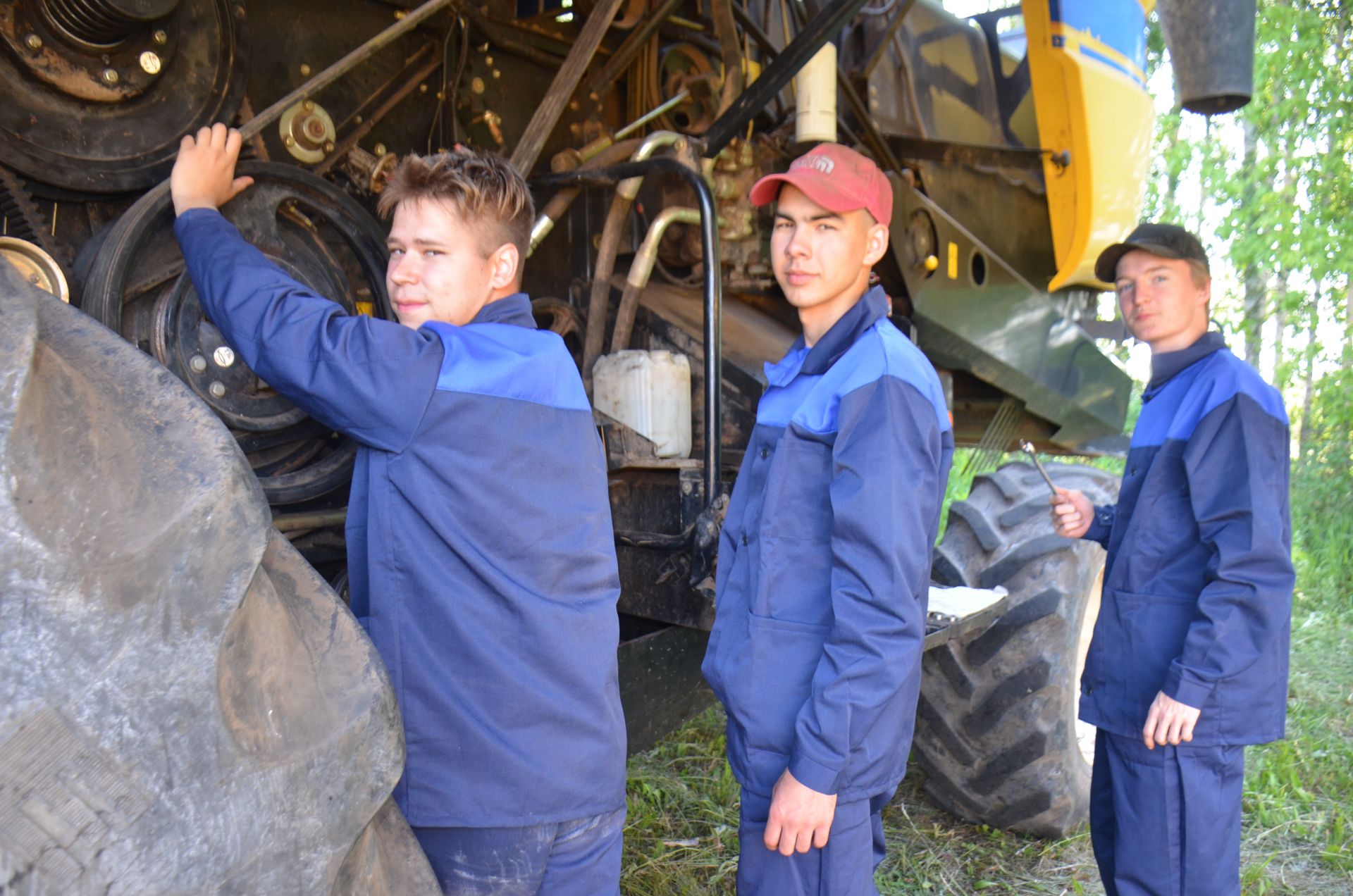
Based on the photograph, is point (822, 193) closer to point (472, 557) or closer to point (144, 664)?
point (472, 557)

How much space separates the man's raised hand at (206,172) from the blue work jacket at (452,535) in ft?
0.55

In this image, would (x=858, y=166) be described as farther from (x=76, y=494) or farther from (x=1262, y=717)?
(x=76, y=494)

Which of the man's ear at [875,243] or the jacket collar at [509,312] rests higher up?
the man's ear at [875,243]

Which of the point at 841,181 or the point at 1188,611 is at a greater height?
the point at 841,181

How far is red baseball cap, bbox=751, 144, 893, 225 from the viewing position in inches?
74.3

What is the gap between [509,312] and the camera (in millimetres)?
1566

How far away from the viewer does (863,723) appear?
1.60 m

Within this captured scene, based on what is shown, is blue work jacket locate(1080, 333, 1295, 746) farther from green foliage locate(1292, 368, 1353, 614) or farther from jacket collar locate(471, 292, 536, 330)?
green foliage locate(1292, 368, 1353, 614)

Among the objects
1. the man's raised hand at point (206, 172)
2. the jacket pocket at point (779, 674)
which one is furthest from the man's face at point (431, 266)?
the jacket pocket at point (779, 674)

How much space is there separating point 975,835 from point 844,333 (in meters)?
2.07

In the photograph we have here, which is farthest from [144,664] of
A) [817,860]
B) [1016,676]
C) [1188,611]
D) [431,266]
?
[1016,676]

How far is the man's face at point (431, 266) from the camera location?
157 cm

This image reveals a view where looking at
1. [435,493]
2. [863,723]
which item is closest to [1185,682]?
[863,723]

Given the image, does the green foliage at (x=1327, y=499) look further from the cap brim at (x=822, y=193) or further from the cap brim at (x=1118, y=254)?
the cap brim at (x=822, y=193)
